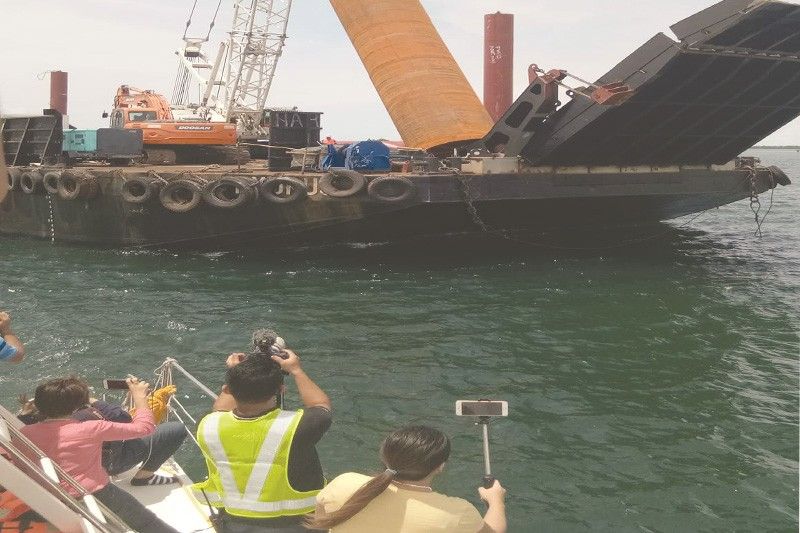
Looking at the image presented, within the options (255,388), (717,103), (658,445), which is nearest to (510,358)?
(658,445)

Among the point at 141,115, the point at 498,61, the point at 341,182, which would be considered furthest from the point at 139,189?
the point at 498,61

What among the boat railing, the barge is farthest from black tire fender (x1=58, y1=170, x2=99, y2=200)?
the boat railing

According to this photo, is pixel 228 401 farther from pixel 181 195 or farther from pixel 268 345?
pixel 181 195

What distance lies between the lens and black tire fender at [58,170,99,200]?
63.8ft

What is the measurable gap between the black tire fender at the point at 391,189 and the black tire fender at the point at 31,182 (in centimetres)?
1038

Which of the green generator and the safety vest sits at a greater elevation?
the green generator

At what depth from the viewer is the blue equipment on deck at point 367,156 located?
17312mm

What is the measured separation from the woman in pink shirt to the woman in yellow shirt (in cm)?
185

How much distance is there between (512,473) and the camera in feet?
23.6

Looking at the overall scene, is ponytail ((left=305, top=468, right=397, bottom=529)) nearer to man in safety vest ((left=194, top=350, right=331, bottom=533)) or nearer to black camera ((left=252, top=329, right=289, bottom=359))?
man in safety vest ((left=194, top=350, right=331, bottom=533))

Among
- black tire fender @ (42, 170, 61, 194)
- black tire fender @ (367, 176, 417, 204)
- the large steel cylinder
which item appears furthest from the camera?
black tire fender @ (42, 170, 61, 194)

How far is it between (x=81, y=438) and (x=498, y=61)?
151 feet

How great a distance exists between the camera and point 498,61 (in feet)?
157

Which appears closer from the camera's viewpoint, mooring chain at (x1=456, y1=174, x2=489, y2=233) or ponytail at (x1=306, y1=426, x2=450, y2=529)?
ponytail at (x1=306, y1=426, x2=450, y2=529)
